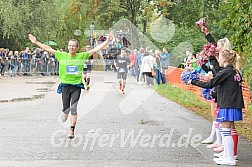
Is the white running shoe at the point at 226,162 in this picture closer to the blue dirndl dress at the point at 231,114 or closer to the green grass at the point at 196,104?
the blue dirndl dress at the point at 231,114

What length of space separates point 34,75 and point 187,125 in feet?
83.5

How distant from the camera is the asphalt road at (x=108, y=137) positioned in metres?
8.14

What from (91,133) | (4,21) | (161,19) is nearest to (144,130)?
(91,133)

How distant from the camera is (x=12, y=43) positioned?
4578cm

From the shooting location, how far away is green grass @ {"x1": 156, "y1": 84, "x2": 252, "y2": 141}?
12.3 metres

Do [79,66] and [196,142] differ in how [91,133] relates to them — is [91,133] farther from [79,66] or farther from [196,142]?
[196,142]

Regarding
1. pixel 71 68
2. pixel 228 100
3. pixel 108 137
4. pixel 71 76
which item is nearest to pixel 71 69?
pixel 71 68

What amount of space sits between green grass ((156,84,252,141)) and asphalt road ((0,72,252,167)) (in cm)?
56

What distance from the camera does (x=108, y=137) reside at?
33.9 feet

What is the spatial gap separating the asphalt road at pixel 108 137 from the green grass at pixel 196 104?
557 millimetres

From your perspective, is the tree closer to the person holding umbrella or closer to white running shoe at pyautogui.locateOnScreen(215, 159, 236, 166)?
white running shoe at pyautogui.locateOnScreen(215, 159, 236, 166)

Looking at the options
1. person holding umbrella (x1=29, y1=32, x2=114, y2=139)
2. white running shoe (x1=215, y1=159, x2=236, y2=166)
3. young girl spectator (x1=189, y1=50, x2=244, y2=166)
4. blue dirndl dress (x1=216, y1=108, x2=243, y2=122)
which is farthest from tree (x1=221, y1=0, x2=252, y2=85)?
person holding umbrella (x1=29, y1=32, x2=114, y2=139)

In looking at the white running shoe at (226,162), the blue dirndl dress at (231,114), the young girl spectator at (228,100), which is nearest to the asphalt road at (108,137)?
the white running shoe at (226,162)

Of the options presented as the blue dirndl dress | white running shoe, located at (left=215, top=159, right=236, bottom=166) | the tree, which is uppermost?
the tree
